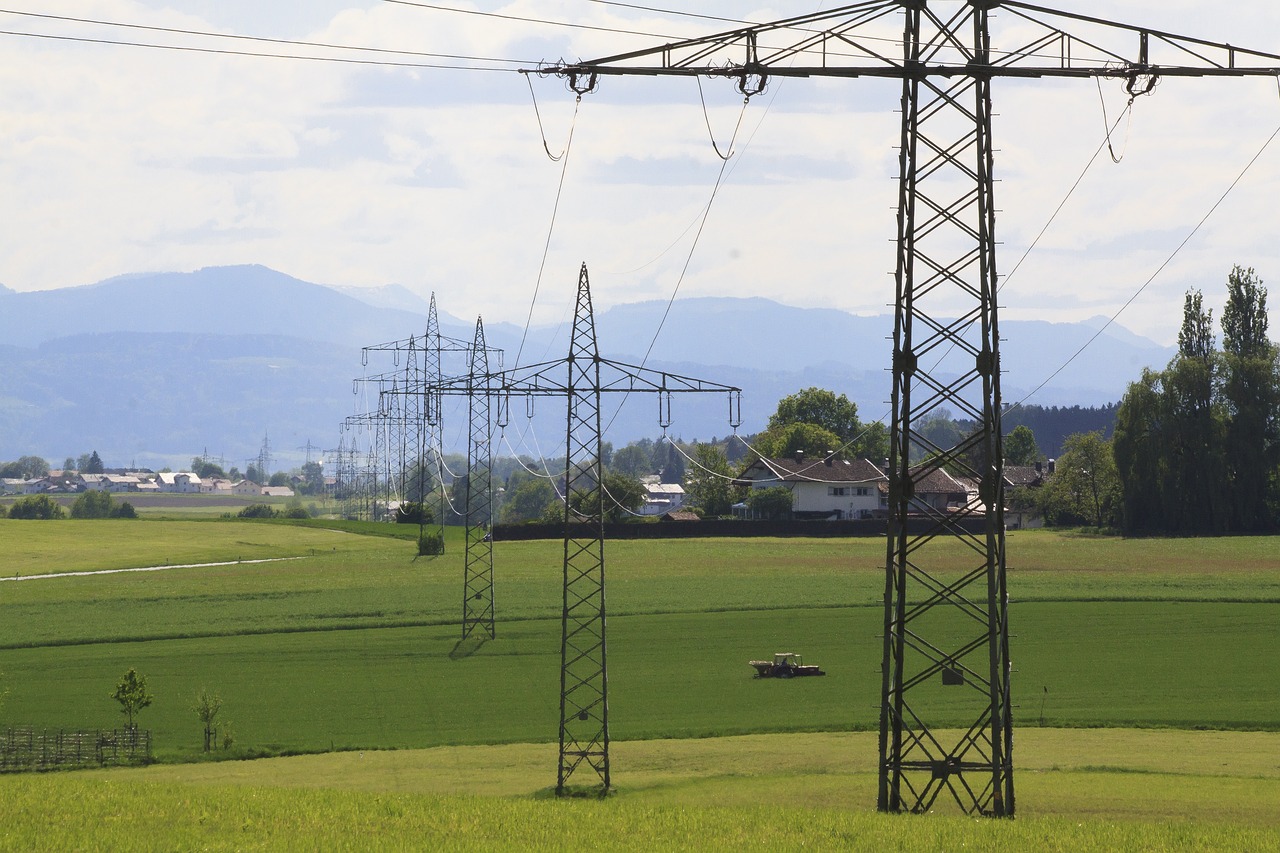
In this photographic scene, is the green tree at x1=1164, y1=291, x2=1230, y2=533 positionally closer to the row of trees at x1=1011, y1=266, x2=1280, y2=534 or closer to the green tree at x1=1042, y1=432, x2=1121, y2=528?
the row of trees at x1=1011, y1=266, x2=1280, y2=534

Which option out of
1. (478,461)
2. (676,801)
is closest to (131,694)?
(478,461)

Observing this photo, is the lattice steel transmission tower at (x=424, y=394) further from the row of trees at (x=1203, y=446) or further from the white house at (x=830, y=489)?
the row of trees at (x=1203, y=446)

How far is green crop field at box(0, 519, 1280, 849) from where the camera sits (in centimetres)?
3319

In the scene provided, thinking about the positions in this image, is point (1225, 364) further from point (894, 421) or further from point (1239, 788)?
point (894, 421)

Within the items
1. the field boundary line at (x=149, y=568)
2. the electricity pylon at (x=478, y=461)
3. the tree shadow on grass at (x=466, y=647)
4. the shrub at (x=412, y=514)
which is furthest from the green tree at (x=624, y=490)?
the tree shadow on grass at (x=466, y=647)

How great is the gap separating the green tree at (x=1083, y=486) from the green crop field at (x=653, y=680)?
36692 millimetres

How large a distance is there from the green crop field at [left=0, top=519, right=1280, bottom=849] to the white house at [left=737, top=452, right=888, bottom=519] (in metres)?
45.7

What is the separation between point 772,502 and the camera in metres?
158

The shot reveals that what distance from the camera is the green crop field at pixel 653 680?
1307 inches

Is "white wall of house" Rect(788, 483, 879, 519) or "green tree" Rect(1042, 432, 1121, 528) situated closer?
"green tree" Rect(1042, 432, 1121, 528)

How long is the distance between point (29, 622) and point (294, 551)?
57832mm

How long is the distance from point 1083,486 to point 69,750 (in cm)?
13199

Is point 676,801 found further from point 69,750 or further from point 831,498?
point 831,498

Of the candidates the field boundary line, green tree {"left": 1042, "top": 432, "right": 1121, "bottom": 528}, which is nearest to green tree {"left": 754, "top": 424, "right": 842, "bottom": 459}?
green tree {"left": 1042, "top": 432, "right": 1121, "bottom": 528}
